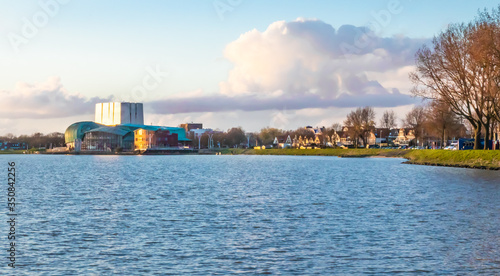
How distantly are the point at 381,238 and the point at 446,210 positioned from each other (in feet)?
41.0

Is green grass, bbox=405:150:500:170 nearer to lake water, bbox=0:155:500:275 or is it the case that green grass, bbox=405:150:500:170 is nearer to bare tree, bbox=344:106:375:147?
lake water, bbox=0:155:500:275

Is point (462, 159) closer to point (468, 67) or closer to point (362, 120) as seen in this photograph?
point (468, 67)

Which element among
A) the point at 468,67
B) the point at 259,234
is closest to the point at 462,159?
the point at 468,67

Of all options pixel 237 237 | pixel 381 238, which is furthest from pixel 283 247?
pixel 381 238

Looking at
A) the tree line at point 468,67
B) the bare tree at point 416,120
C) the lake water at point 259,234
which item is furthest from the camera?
the bare tree at point 416,120

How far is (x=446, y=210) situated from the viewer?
3750 centimetres

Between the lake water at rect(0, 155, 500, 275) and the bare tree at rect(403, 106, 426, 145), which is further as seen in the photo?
the bare tree at rect(403, 106, 426, 145)

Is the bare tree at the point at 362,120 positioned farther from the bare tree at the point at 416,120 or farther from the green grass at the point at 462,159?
the green grass at the point at 462,159

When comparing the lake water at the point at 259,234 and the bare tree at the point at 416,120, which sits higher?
the bare tree at the point at 416,120

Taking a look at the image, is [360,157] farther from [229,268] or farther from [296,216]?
[229,268]

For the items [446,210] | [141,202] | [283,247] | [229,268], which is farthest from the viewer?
[141,202]

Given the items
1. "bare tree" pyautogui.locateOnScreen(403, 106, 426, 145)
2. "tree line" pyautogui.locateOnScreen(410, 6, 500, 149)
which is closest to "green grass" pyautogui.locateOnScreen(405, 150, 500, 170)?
"tree line" pyautogui.locateOnScreen(410, 6, 500, 149)

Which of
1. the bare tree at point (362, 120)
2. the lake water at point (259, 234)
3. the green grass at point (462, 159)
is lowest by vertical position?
the lake water at point (259, 234)

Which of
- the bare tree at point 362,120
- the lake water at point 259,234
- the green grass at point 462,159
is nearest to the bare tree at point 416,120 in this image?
the bare tree at point 362,120
